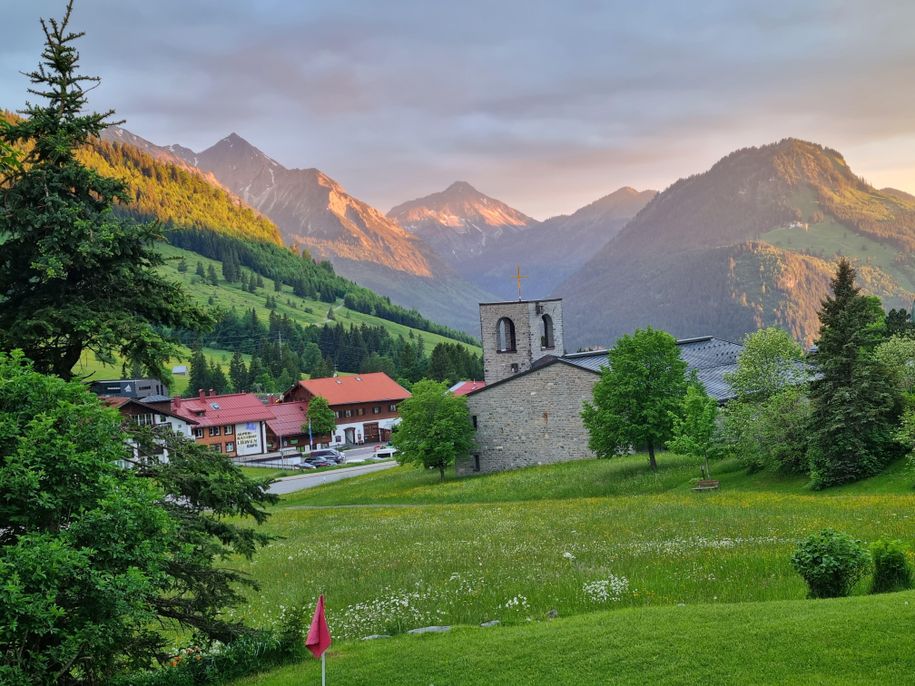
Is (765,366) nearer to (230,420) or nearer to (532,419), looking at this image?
(532,419)

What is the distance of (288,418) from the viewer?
391ft

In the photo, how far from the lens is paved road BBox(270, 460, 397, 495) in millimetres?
72894

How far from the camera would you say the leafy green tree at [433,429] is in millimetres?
62031

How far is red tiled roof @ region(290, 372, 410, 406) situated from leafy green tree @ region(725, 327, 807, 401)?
81814 mm

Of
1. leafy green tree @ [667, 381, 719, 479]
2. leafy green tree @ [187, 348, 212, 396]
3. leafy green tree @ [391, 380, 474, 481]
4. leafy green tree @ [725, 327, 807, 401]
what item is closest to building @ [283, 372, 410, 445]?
leafy green tree @ [187, 348, 212, 396]

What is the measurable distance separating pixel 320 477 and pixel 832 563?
6854cm

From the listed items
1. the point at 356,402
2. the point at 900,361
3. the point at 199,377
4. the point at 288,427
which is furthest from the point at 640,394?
the point at 199,377

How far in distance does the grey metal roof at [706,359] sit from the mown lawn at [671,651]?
151 ft

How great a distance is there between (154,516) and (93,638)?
69.6 inches

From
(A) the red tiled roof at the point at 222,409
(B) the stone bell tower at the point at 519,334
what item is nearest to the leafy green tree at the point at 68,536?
(B) the stone bell tower at the point at 519,334

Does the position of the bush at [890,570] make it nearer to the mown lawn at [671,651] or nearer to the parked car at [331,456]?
the mown lawn at [671,651]

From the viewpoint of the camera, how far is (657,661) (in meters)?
13.1

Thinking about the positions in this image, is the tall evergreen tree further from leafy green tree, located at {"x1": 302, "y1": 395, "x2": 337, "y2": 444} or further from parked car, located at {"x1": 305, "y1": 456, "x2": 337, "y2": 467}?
parked car, located at {"x1": 305, "y1": 456, "x2": 337, "y2": 467}

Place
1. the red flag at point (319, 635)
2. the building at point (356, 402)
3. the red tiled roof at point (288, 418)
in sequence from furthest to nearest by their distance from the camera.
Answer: the building at point (356, 402)
the red tiled roof at point (288, 418)
the red flag at point (319, 635)
